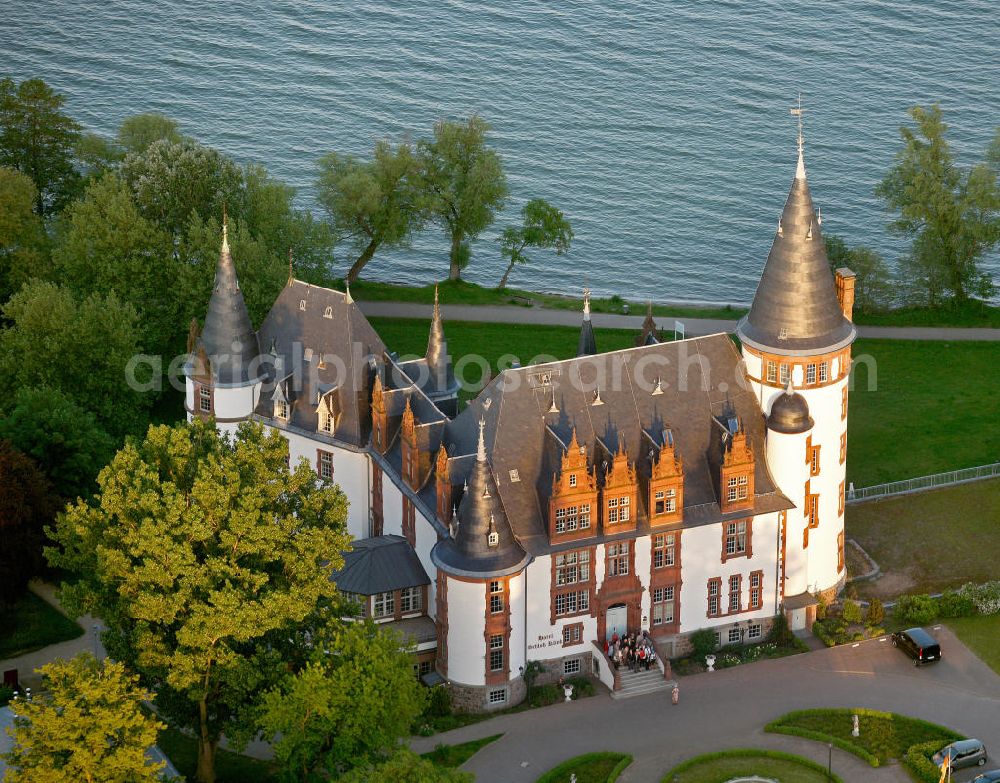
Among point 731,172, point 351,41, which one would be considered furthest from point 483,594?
point 351,41

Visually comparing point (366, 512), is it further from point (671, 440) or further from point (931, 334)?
point (931, 334)

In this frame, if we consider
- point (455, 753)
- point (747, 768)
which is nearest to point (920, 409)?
point (747, 768)

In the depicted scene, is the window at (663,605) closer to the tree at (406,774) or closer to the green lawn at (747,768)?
the green lawn at (747,768)

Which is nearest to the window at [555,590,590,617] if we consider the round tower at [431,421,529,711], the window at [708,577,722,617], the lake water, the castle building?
the castle building

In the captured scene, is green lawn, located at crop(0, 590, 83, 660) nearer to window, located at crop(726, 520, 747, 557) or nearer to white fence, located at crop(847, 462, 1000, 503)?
window, located at crop(726, 520, 747, 557)

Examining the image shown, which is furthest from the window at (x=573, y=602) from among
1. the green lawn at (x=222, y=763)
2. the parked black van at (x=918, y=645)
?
the parked black van at (x=918, y=645)

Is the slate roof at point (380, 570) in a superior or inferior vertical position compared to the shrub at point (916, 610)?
superior
